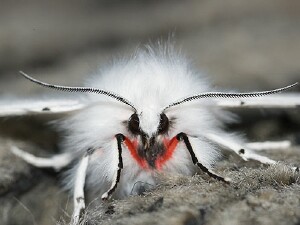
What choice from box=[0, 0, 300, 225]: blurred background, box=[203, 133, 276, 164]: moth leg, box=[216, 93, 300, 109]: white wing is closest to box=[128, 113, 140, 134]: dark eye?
box=[203, 133, 276, 164]: moth leg

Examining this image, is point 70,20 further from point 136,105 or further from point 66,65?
point 136,105

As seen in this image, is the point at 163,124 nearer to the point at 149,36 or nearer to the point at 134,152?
the point at 134,152

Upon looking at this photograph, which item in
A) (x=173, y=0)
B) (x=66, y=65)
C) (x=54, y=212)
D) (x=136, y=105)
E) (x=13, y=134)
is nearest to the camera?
(x=136, y=105)

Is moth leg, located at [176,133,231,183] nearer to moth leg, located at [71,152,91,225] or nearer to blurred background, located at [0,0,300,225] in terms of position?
moth leg, located at [71,152,91,225]

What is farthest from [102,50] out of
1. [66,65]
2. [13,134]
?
[13,134]

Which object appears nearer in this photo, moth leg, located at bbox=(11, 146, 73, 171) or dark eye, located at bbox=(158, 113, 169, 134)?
dark eye, located at bbox=(158, 113, 169, 134)

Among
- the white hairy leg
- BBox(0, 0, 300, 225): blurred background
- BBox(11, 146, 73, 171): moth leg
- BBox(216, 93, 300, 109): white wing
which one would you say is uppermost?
BBox(0, 0, 300, 225): blurred background

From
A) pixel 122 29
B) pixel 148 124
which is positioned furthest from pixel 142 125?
pixel 122 29
